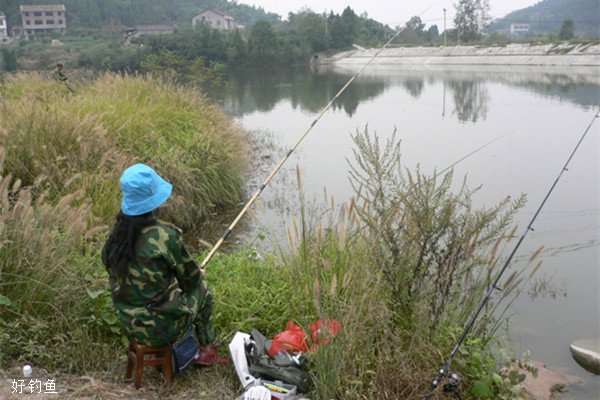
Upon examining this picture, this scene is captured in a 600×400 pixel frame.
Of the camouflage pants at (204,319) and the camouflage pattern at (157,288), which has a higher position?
the camouflage pattern at (157,288)

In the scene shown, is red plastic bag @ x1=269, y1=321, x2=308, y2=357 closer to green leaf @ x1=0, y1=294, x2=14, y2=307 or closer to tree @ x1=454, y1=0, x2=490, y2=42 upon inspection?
green leaf @ x1=0, y1=294, x2=14, y2=307

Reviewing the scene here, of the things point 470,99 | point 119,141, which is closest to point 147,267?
point 119,141

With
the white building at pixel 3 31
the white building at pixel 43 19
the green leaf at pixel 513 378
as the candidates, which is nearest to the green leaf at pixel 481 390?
the green leaf at pixel 513 378

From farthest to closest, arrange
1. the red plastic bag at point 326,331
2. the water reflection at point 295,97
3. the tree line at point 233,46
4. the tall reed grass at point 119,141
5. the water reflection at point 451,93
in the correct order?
the tree line at point 233,46, the water reflection at point 295,97, the water reflection at point 451,93, the tall reed grass at point 119,141, the red plastic bag at point 326,331

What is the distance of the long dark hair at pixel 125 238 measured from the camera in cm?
312

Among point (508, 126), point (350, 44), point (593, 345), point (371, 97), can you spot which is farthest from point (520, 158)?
point (350, 44)

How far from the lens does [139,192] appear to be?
3.10 m

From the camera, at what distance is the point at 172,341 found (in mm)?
3320

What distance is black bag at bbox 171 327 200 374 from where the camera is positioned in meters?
3.33

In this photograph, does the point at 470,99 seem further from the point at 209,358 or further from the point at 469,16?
the point at 469,16

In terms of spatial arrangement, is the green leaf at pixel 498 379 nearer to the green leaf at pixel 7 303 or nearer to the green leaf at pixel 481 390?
the green leaf at pixel 481 390

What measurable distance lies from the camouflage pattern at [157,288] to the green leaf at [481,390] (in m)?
1.68

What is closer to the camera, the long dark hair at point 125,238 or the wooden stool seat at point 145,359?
the long dark hair at point 125,238

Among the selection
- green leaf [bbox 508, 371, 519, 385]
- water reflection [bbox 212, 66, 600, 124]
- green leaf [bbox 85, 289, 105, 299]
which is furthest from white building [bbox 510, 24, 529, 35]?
green leaf [bbox 85, 289, 105, 299]
